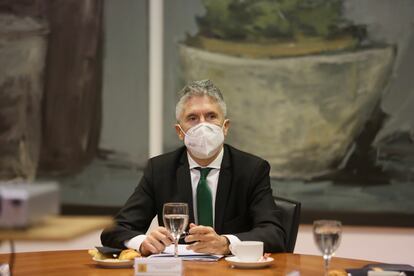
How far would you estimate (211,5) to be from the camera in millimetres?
3963

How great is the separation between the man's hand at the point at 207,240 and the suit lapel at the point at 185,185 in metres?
0.45

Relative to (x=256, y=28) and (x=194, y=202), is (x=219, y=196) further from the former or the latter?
(x=256, y=28)

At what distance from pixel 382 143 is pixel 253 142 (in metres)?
0.83

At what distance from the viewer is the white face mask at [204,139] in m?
2.68

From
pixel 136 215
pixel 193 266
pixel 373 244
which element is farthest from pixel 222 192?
pixel 373 244

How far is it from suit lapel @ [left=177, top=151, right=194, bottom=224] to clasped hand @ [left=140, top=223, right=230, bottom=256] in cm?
45

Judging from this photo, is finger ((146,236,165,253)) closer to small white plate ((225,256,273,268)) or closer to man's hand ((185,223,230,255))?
man's hand ((185,223,230,255))

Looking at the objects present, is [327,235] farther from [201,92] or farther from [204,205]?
[201,92]

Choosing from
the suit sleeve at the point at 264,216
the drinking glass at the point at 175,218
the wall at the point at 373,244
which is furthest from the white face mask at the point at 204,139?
the wall at the point at 373,244

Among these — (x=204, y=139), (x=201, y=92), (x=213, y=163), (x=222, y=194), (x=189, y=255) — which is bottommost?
(x=189, y=255)

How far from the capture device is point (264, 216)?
8.50ft

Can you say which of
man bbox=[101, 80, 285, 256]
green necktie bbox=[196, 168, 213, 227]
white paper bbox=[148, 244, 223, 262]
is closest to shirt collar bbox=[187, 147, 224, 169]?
man bbox=[101, 80, 285, 256]

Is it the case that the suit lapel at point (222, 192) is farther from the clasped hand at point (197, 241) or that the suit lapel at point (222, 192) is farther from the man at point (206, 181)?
the clasped hand at point (197, 241)

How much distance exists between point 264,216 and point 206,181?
0.33 metres
